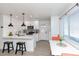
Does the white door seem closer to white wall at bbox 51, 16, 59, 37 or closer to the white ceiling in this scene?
white wall at bbox 51, 16, 59, 37

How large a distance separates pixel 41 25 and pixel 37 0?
1002 centimetres

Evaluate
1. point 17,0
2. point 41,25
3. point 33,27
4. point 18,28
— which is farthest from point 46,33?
point 17,0

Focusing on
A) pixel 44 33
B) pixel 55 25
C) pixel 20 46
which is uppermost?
pixel 55 25

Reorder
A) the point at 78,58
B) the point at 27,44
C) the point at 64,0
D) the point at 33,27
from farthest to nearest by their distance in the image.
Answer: the point at 33,27 → the point at 27,44 → the point at 64,0 → the point at 78,58

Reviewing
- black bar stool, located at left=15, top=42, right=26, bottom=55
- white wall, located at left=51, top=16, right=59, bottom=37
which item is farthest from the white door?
black bar stool, located at left=15, top=42, right=26, bottom=55

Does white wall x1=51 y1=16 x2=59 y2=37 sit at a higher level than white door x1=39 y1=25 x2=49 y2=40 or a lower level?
higher

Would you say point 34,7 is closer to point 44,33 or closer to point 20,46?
point 20,46

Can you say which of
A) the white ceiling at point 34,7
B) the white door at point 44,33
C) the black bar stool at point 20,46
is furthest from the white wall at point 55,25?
the white door at point 44,33

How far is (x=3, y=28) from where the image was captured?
22.4ft

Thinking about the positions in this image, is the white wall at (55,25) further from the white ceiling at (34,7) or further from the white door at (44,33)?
the white door at (44,33)

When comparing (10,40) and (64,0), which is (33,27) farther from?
(64,0)

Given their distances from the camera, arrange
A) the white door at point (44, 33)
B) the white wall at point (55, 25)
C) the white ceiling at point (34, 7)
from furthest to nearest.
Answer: the white door at point (44, 33) → the white wall at point (55, 25) → the white ceiling at point (34, 7)

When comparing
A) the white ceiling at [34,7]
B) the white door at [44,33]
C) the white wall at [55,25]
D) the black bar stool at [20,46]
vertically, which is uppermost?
the white ceiling at [34,7]

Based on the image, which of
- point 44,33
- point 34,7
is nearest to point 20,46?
point 34,7
